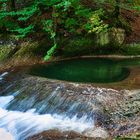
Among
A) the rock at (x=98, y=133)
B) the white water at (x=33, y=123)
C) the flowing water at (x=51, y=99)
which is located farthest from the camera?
the flowing water at (x=51, y=99)

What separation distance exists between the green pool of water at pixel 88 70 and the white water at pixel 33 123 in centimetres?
199

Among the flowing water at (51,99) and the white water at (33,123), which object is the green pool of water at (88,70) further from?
the white water at (33,123)

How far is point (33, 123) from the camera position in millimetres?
8469

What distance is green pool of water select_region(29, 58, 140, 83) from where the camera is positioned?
35.0ft

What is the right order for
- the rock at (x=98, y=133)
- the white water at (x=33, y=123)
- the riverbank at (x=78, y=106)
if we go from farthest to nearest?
the white water at (x=33, y=123), the riverbank at (x=78, y=106), the rock at (x=98, y=133)

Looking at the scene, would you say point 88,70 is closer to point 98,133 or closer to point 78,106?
point 78,106

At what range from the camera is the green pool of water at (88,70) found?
1067cm

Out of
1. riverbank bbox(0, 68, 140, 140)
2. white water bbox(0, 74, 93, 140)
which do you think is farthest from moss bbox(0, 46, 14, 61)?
white water bbox(0, 74, 93, 140)

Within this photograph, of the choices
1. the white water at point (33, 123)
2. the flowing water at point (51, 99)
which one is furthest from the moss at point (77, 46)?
the white water at point (33, 123)

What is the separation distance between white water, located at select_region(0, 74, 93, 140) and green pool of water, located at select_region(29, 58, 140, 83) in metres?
1.99

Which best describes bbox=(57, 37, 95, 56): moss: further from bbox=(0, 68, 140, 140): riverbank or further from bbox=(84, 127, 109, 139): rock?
bbox=(84, 127, 109, 139): rock

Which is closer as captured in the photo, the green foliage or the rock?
the rock

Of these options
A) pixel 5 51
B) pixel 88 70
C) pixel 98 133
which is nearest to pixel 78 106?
pixel 98 133

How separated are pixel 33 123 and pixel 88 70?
384 centimetres
